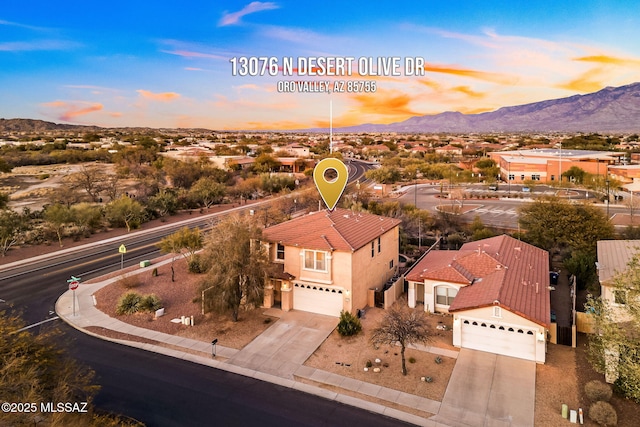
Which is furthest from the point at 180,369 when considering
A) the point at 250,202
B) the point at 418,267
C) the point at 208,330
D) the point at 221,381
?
the point at 250,202

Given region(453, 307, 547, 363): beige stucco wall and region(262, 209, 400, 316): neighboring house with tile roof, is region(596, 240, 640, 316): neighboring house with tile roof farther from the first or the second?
region(262, 209, 400, 316): neighboring house with tile roof

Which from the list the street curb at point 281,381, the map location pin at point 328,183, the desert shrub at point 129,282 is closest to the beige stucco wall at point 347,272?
the map location pin at point 328,183

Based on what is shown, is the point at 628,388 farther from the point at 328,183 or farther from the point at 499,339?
the point at 328,183

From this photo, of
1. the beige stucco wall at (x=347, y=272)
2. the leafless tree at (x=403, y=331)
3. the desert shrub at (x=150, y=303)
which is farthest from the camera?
the desert shrub at (x=150, y=303)

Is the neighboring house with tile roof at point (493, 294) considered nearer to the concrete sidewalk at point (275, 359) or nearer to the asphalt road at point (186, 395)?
the concrete sidewalk at point (275, 359)

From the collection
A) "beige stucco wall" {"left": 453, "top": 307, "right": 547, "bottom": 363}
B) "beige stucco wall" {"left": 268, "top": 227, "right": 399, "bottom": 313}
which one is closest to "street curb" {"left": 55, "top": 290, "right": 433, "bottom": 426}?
"beige stucco wall" {"left": 453, "top": 307, "right": 547, "bottom": 363}

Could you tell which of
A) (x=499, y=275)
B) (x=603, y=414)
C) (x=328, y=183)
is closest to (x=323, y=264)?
(x=328, y=183)

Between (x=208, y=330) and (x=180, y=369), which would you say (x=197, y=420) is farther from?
(x=208, y=330)
